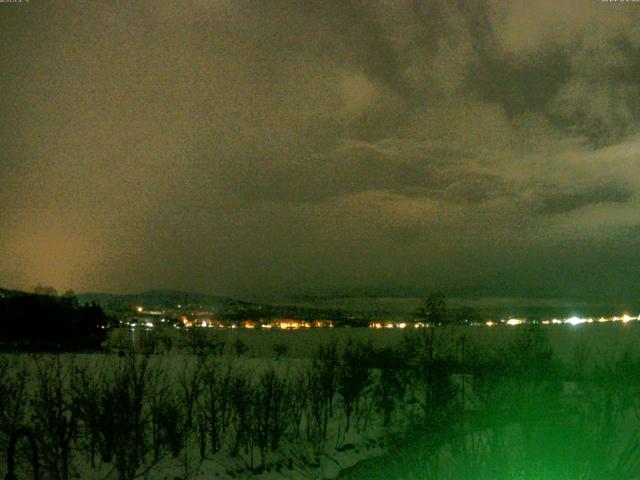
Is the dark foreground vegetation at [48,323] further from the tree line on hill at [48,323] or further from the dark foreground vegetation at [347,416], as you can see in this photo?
the dark foreground vegetation at [347,416]

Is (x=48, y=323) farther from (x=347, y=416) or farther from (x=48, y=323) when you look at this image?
(x=347, y=416)

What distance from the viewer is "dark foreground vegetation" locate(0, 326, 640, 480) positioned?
17.1 ft

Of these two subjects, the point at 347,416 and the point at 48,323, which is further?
the point at 48,323

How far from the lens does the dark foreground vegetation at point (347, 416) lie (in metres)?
5.21

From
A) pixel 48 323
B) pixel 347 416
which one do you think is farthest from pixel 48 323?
pixel 347 416

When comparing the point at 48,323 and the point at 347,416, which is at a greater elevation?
the point at 48,323

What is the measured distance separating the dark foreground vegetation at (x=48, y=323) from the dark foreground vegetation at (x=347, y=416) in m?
18.2

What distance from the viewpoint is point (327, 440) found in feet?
61.7

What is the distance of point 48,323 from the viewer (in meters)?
43.2

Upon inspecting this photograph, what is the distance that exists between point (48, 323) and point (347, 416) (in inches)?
1131

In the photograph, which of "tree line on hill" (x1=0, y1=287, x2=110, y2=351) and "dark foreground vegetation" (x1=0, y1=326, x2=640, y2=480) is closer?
"dark foreground vegetation" (x1=0, y1=326, x2=640, y2=480)

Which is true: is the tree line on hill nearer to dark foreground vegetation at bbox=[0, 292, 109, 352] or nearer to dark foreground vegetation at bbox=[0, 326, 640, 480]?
dark foreground vegetation at bbox=[0, 292, 109, 352]

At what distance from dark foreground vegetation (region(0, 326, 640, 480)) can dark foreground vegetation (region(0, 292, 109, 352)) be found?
59.7 feet

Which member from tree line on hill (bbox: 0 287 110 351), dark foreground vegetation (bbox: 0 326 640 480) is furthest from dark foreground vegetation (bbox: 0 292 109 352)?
dark foreground vegetation (bbox: 0 326 640 480)
